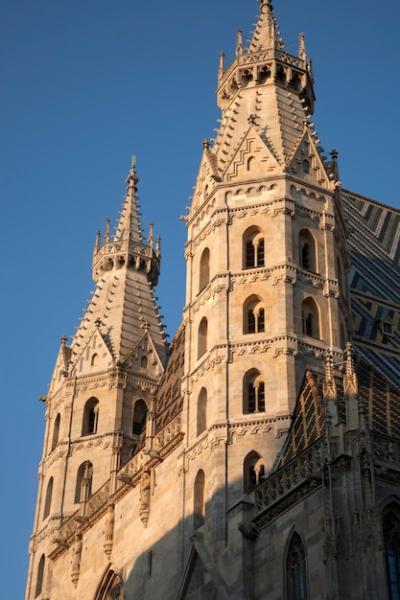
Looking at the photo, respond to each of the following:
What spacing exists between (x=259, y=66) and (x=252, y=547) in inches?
621

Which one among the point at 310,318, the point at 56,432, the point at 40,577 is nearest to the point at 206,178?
the point at 310,318

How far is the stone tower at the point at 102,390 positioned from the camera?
115ft

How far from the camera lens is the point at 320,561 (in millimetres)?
21703

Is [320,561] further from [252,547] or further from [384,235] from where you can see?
[384,235]

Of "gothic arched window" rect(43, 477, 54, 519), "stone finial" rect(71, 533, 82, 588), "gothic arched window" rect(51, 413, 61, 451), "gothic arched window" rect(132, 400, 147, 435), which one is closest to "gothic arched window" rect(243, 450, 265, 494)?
"stone finial" rect(71, 533, 82, 588)

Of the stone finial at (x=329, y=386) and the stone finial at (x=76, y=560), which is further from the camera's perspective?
the stone finial at (x=76, y=560)

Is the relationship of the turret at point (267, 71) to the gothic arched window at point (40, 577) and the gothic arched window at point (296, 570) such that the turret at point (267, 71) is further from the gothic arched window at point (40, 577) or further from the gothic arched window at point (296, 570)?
the gothic arched window at point (296, 570)

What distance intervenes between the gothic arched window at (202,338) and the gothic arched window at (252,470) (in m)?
3.74

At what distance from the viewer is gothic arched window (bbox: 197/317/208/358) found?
1167 inches

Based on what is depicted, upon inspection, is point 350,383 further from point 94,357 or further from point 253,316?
point 94,357

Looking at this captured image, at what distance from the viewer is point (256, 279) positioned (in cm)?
2948

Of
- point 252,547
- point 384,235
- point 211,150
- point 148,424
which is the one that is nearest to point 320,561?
point 252,547

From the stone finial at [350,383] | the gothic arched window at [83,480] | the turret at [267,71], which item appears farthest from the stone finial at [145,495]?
the turret at [267,71]

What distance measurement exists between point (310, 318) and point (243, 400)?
2.99 meters
